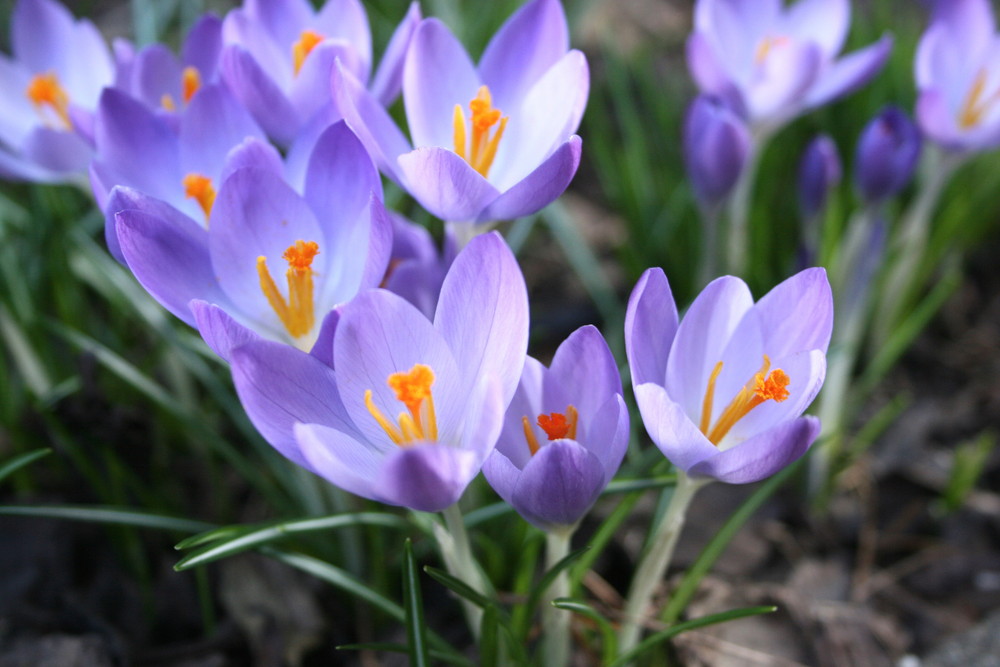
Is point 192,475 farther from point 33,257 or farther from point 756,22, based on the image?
point 756,22

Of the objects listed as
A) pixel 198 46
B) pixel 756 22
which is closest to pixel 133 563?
pixel 198 46

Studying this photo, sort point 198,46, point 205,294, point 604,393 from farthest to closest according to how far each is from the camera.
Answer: point 198,46
point 205,294
point 604,393

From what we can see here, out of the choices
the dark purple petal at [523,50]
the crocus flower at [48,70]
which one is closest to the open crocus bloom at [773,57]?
the dark purple petal at [523,50]

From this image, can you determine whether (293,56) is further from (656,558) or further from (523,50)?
(656,558)

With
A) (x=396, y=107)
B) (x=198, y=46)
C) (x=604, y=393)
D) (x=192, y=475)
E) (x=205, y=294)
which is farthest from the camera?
(x=396, y=107)

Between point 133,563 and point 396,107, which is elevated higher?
point 396,107

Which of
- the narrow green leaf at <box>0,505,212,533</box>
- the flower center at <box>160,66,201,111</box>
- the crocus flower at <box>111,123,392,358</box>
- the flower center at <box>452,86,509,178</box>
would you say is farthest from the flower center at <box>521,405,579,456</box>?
the flower center at <box>160,66,201,111</box>

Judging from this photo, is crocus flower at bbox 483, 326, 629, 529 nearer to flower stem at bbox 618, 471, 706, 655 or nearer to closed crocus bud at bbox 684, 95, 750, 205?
flower stem at bbox 618, 471, 706, 655
